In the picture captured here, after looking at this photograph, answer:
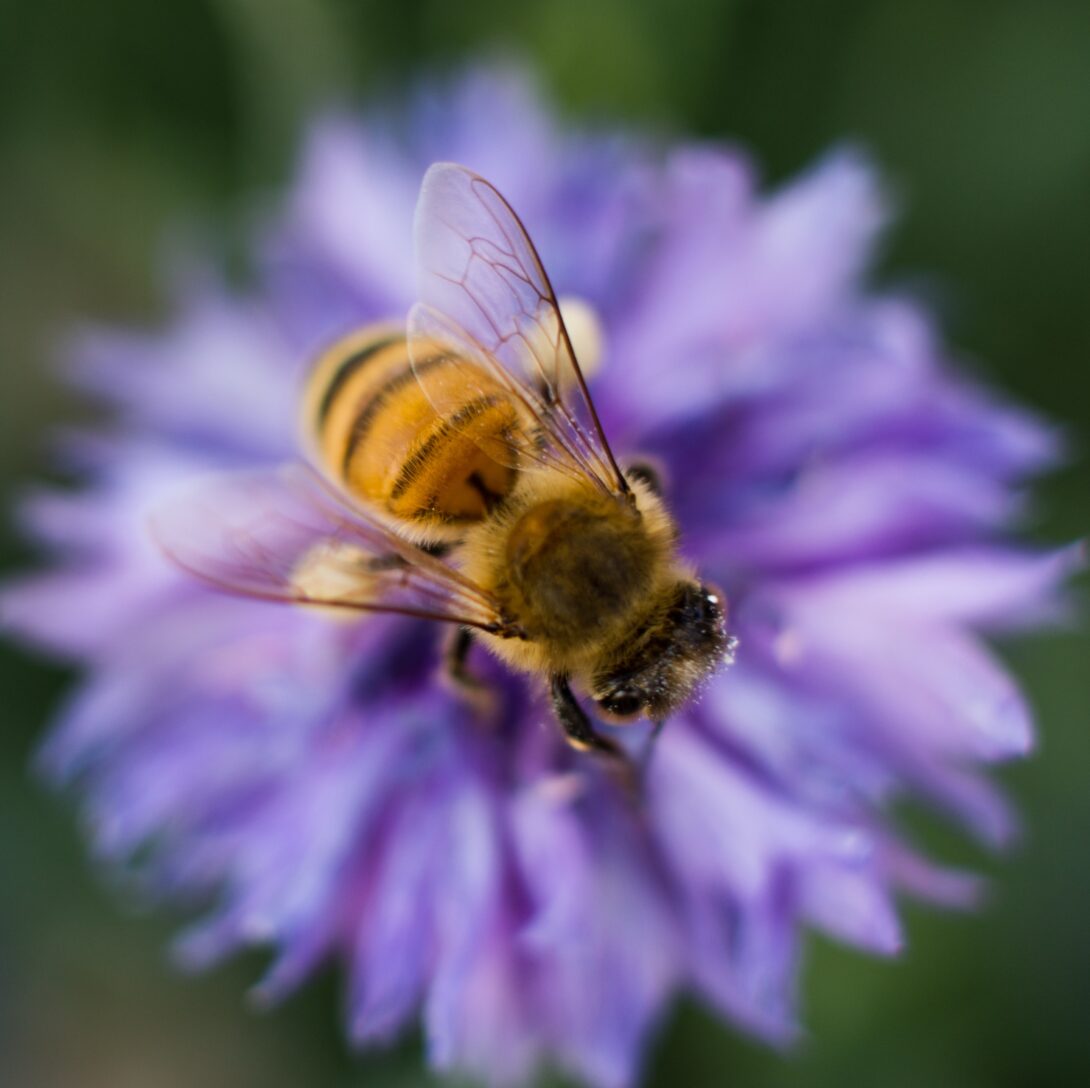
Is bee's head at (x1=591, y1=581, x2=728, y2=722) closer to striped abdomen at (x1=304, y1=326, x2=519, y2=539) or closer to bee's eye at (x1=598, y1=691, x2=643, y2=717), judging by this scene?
bee's eye at (x1=598, y1=691, x2=643, y2=717)

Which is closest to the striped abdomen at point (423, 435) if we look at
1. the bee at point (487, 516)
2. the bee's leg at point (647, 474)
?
the bee at point (487, 516)

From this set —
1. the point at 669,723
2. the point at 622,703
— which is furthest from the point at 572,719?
the point at 669,723

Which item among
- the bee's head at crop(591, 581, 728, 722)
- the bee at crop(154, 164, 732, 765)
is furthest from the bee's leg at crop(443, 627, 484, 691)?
the bee's head at crop(591, 581, 728, 722)

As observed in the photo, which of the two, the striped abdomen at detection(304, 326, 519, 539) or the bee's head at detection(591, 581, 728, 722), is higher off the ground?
the striped abdomen at detection(304, 326, 519, 539)

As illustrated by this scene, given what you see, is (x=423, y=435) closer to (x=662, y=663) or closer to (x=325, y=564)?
(x=325, y=564)

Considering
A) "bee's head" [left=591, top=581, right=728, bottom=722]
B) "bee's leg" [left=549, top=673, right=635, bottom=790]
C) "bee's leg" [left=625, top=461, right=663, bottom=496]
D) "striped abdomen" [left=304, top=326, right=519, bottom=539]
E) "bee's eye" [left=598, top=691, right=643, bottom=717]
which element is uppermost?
"bee's leg" [left=625, top=461, right=663, bottom=496]

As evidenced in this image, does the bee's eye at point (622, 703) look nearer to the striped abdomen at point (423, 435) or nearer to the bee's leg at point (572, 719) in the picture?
the bee's leg at point (572, 719)

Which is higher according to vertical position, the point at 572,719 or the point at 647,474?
the point at 647,474
